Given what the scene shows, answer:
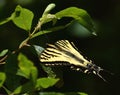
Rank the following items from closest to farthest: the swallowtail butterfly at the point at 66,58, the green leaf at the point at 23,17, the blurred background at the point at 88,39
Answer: the swallowtail butterfly at the point at 66,58 < the green leaf at the point at 23,17 < the blurred background at the point at 88,39

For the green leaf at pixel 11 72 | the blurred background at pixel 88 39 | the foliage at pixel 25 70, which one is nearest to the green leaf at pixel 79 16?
the foliage at pixel 25 70

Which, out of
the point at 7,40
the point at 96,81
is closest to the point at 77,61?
the point at 7,40

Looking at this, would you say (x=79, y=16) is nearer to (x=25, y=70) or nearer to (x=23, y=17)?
(x=23, y=17)

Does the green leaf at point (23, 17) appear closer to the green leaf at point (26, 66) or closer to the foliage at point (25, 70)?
the foliage at point (25, 70)

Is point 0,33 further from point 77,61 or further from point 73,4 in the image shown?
point 77,61

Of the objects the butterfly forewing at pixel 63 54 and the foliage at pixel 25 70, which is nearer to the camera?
the foliage at pixel 25 70

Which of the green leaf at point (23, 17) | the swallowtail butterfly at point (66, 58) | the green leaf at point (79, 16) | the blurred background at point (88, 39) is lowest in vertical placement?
the blurred background at point (88, 39)

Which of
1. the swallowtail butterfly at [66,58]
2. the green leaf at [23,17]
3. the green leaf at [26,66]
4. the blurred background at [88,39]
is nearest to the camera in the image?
the green leaf at [26,66]
